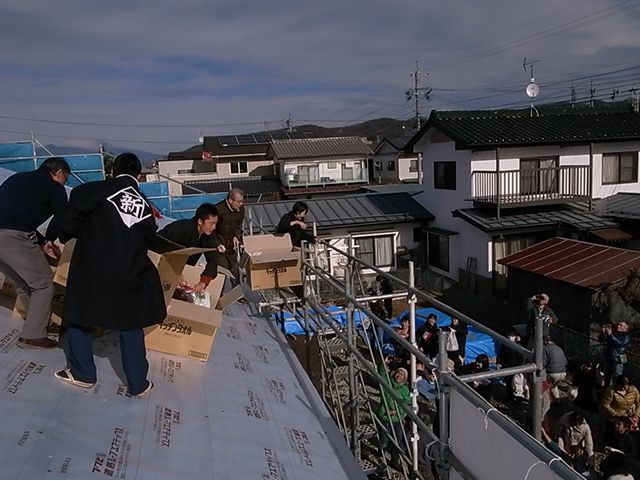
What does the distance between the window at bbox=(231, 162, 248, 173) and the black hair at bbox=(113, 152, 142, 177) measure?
116 ft

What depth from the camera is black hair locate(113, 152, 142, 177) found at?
3.21 meters

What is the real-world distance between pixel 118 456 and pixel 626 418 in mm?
6927

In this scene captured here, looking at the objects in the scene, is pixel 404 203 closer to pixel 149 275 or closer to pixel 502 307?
pixel 502 307

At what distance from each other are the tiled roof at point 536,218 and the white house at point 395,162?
17.5 meters

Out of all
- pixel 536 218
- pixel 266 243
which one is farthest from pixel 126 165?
pixel 536 218

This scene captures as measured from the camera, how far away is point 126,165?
3213 mm

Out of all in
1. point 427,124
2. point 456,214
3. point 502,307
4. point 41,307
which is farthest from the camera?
point 427,124

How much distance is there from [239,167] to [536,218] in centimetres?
2549

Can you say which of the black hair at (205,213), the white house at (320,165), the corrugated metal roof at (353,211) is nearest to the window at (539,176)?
the corrugated metal roof at (353,211)

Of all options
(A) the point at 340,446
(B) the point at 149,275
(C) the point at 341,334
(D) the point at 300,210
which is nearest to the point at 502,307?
(D) the point at 300,210

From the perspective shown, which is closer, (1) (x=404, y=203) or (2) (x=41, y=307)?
(2) (x=41, y=307)

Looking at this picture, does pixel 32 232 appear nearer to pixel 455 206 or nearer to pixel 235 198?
pixel 235 198

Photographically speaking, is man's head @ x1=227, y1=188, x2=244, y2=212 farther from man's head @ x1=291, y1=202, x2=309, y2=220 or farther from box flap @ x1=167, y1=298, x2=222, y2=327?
box flap @ x1=167, y1=298, x2=222, y2=327

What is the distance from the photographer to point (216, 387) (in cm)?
371
